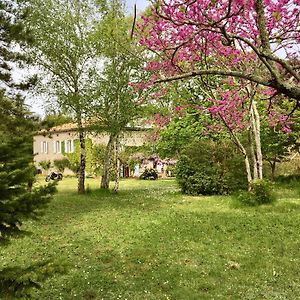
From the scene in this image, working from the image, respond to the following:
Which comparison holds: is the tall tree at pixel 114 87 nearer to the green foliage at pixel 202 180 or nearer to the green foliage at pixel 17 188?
the green foliage at pixel 202 180

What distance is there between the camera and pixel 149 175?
106ft

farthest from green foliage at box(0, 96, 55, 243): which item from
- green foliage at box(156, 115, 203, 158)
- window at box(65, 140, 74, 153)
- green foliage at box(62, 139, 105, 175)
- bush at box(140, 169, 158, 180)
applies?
window at box(65, 140, 74, 153)

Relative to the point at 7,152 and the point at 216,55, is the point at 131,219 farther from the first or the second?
the point at 7,152

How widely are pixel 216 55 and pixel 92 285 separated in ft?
25.8

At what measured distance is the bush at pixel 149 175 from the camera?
105 feet

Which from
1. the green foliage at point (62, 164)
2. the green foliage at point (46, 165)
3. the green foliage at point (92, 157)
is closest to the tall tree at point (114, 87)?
the green foliage at point (92, 157)

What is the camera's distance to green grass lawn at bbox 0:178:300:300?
601 cm

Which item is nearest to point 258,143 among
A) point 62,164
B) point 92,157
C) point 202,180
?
point 202,180

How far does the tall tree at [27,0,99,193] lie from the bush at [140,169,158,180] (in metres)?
14.9

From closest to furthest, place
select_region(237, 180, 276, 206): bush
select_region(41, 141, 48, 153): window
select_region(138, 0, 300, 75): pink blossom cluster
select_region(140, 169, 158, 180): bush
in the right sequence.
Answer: select_region(138, 0, 300, 75): pink blossom cluster → select_region(237, 180, 276, 206): bush → select_region(140, 169, 158, 180): bush → select_region(41, 141, 48, 153): window

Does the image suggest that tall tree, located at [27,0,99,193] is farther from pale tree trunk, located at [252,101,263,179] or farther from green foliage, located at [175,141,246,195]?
pale tree trunk, located at [252,101,263,179]

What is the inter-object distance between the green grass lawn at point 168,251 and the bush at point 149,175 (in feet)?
61.3

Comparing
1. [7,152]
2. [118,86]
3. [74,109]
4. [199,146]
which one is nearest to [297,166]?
[199,146]

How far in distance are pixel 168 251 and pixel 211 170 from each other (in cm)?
986
